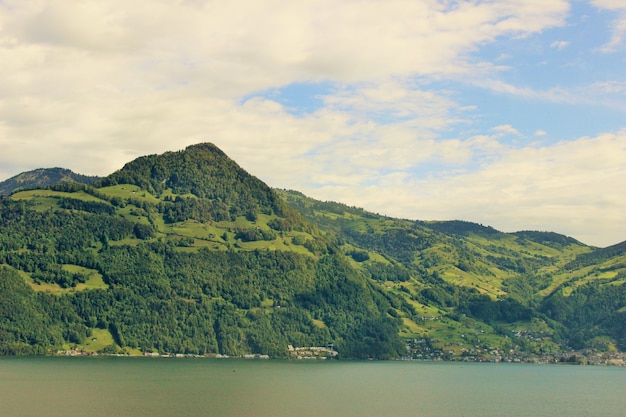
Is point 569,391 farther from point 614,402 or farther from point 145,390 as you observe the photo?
point 145,390

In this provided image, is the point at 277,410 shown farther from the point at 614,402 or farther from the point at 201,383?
the point at 614,402

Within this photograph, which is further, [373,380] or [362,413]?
[373,380]

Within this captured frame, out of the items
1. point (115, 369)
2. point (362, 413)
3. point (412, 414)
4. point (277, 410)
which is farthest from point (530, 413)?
point (115, 369)

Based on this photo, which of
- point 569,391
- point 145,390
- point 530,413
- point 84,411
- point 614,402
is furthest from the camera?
point 569,391

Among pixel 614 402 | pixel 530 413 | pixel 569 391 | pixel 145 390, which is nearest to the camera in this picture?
pixel 530 413

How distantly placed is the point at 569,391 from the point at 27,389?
131203 mm

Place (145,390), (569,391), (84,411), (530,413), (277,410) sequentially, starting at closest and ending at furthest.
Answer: (84,411)
(277,410)
(530,413)
(145,390)
(569,391)

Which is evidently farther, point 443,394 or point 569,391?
point 569,391

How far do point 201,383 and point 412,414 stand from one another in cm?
5642

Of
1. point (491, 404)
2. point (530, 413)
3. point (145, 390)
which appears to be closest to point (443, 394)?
point (491, 404)

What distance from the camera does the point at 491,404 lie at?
5989 inches

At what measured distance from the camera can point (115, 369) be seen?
196 meters

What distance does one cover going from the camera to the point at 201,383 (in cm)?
16750

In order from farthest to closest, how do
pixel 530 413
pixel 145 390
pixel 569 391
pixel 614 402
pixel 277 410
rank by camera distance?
1. pixel 569 391
2. pixel 614 402
3. pixel 145 390
4. pixel 530 413
5. pixel 277 410
